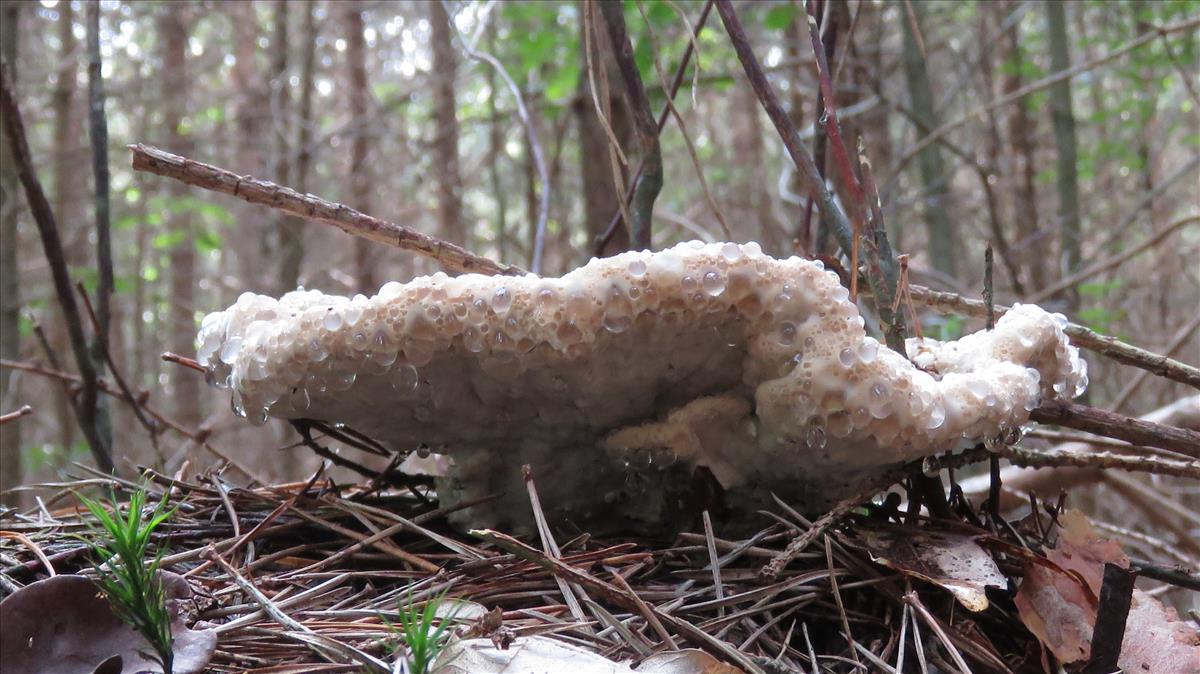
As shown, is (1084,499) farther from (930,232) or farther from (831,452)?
(831,452)

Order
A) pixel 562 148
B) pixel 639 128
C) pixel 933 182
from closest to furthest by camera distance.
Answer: pixel 639 128, pixel 933 182, pixel 562 148

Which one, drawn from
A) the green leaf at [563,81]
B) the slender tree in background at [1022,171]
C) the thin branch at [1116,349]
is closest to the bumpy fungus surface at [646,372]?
the thin branch at [1116,349]

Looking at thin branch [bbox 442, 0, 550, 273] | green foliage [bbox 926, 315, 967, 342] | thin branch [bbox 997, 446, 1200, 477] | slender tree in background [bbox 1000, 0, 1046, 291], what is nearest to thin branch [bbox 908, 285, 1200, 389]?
thin branch [bbox 997, 446, 1200, 477]

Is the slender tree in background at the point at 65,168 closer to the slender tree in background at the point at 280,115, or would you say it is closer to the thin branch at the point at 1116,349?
the slender tree in background at the point at 280,115

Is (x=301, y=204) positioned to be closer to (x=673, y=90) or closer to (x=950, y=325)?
(x=673, y=90)

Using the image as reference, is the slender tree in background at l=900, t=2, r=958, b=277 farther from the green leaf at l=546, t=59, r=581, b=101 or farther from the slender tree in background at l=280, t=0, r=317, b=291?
the slender tree in background at l=280, t=0, r=317, b=291

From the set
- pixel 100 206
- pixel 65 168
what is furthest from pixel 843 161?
pixel 65 168

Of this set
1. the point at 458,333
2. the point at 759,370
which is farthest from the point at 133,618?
the point at 759,370
